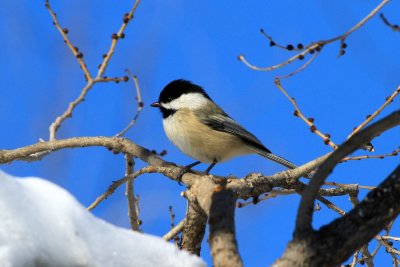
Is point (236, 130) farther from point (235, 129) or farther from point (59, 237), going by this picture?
point (59, 237)

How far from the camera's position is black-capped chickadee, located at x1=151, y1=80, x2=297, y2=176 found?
4895 millimetres

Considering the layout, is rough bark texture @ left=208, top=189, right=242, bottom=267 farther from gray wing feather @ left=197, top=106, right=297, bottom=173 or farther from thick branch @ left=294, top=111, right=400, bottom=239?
gray wing feather @ left=197, top=106, right=297, bottom=173

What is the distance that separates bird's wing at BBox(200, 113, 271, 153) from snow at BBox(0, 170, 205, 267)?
141 inches

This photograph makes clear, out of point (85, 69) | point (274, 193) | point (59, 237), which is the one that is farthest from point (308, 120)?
point (59, 237)

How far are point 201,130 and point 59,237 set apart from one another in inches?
143

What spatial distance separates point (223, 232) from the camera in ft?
5.38

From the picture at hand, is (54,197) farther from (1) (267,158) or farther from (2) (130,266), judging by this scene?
(1) (267,158)

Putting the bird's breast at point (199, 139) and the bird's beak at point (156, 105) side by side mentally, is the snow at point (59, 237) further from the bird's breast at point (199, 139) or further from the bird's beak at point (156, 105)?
the bird's beak at point (156, 105)

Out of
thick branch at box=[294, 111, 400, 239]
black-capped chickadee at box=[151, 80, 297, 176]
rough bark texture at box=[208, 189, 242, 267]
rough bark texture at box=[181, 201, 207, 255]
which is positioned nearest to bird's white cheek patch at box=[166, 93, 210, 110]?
black-capped chickadee at box=[151, 80, 297, 176]

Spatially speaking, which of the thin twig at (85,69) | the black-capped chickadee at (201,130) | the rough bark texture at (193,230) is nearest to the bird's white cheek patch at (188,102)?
the black-capped chickadee at (201,130)

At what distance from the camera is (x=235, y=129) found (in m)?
5.07

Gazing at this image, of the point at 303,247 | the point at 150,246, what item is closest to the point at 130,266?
the point at 150,246

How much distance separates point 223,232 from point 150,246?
26 centimetres

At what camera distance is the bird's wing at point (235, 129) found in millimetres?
5039
